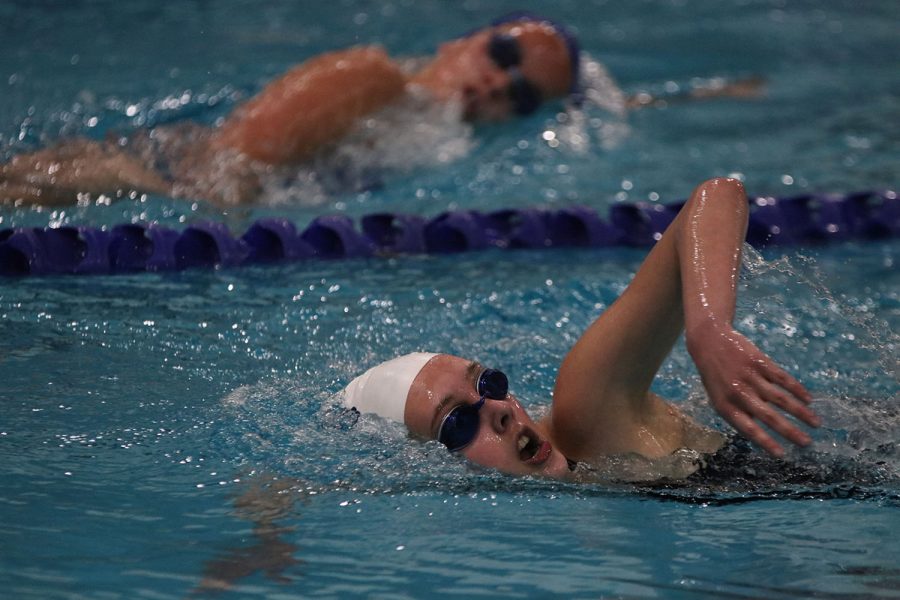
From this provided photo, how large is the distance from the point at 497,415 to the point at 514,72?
3.60 m

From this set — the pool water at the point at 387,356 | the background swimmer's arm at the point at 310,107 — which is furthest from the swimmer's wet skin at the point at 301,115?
the pool water at the point at 387,356

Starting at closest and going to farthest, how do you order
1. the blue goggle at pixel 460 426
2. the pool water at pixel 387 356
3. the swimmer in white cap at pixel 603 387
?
the pool water at pixel 387 356
the swimmer in white cap at pixel 603 387
the blue goggle at pixel 460 426

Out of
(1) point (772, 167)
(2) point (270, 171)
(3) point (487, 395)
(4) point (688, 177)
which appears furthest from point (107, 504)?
(1) point (772, 167)

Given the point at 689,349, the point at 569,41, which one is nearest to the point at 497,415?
the point at 689,349

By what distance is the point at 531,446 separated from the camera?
2.46m

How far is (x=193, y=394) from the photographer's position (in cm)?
290

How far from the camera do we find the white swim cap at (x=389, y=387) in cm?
246

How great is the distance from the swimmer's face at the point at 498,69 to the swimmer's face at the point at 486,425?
3.32m

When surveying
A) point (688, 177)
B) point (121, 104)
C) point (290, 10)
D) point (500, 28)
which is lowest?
point (688, 177)

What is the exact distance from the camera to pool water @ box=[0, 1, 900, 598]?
2.12 m

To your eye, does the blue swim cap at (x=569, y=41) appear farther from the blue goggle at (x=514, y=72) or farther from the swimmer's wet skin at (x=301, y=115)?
the blue goggle at (x=514, y=72)

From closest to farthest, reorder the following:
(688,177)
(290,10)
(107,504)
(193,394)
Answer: (107,504), (193,394), (688,177), (290,10)

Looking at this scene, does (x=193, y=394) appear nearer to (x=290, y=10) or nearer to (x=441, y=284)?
(x=441, y=284)

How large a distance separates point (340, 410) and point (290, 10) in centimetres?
543
